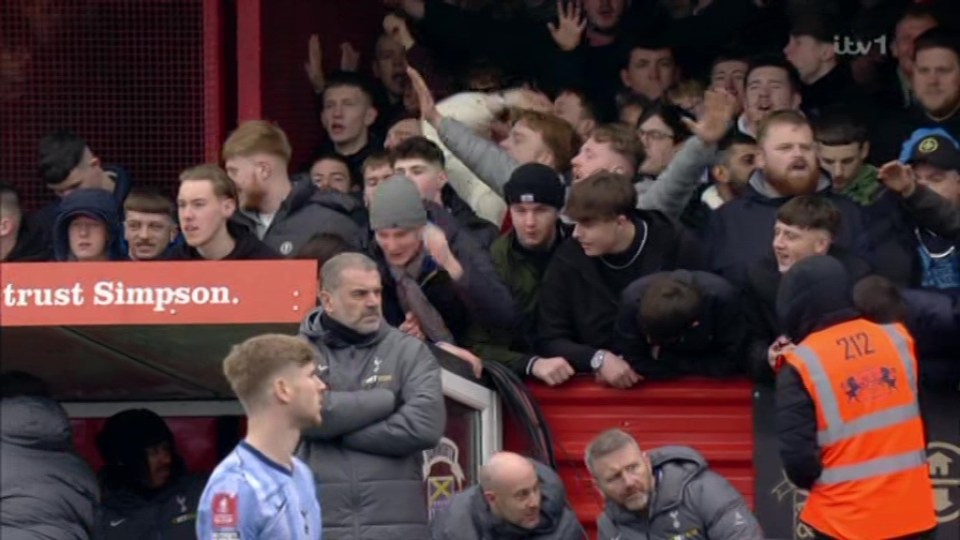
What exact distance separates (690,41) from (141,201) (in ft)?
11.2

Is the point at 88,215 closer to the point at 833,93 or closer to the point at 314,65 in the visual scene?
the point at 314,65

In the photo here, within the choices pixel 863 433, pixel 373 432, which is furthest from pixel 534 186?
pixel 863 433

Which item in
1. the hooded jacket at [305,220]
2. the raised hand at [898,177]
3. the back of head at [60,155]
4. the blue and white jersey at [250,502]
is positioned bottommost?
the blue and white jersey at [250,502]

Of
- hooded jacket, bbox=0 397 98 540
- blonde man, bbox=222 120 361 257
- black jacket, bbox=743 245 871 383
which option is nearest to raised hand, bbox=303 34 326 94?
blonde man, bbox=222 120 361 257

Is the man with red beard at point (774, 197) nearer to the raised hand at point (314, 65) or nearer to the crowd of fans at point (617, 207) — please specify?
the crowd of fans at point (617, 207)

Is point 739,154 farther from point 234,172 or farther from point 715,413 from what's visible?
point 234,172

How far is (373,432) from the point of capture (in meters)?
9.42

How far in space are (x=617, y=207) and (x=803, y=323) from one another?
1157 millimetres

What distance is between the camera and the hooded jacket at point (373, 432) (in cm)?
941

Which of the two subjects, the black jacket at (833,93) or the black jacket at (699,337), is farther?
the black jacket at (833,93)

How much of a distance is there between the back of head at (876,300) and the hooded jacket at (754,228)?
0.77 m

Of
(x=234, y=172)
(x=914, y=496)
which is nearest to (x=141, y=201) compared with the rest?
(x=234, y=172)

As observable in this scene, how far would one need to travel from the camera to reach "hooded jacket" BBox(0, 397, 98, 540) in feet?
A: 33.3

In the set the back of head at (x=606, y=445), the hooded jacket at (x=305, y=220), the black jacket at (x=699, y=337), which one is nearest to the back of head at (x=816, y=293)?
the black jacket at (x=699, y=337)
